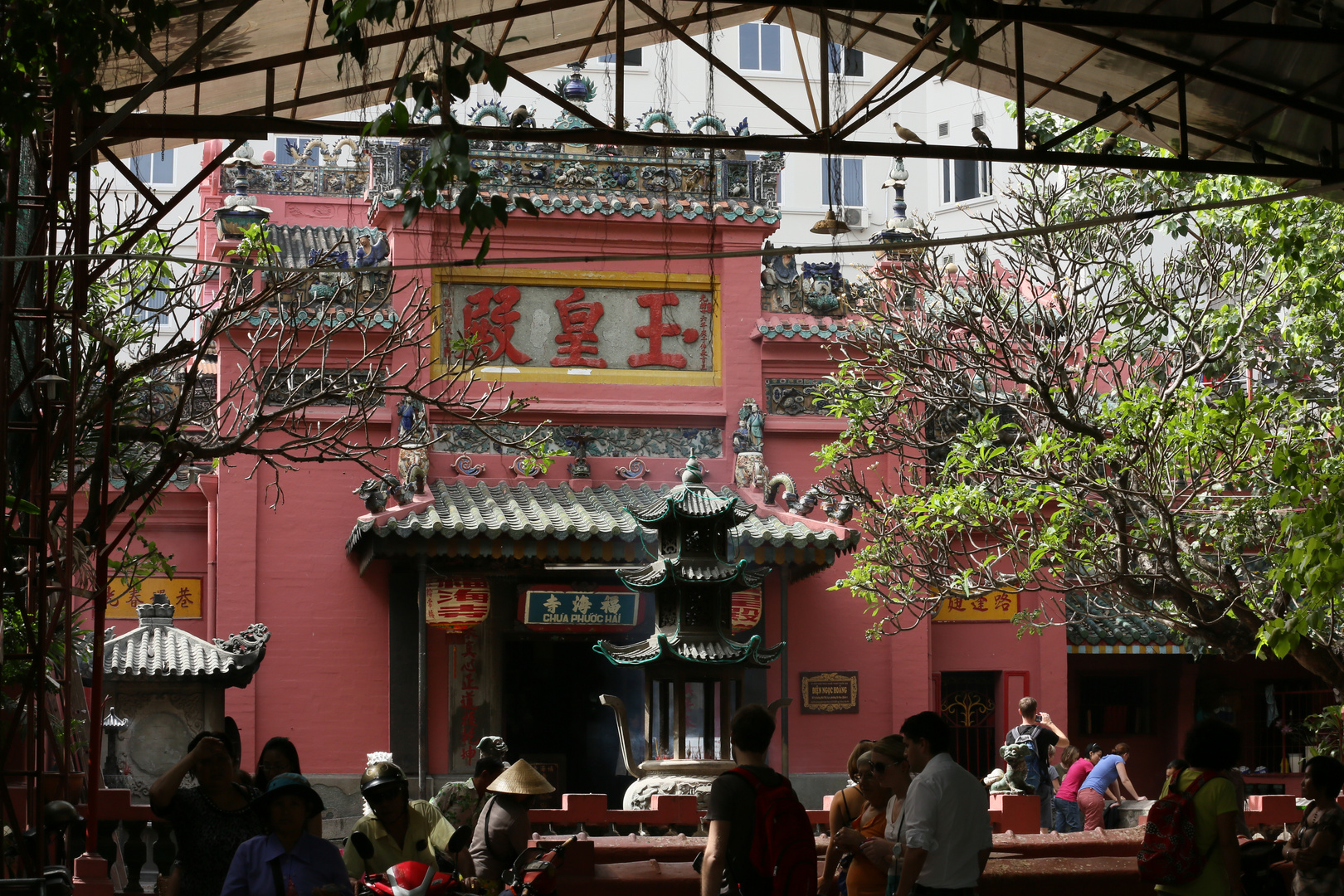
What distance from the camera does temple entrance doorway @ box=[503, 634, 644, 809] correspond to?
1730 centimetres

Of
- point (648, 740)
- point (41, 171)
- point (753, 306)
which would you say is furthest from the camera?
point (753, 306)

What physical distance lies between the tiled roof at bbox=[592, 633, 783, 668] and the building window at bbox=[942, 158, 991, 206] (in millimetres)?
20523

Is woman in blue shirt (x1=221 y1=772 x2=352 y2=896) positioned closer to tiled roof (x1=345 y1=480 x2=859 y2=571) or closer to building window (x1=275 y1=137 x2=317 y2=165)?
tiled roof (x1=345 y1=480 x2=859 y2=571)

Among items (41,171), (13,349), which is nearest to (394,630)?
(13,349)

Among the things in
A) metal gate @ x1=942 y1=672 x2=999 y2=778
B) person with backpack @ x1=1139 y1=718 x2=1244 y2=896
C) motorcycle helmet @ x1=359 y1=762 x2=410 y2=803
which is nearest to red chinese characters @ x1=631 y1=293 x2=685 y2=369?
metal gate @ x1=942 y1=672 x2=999 y2=778

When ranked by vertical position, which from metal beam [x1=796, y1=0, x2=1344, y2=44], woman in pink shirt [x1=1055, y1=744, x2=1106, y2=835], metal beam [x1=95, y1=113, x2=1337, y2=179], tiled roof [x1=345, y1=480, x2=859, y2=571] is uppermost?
metal beam [x1=796, y1=0, x2=1344, y2=44]

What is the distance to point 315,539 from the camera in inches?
655

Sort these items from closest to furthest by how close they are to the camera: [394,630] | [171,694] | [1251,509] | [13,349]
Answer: [13,349], [1251,509], [171,694], [394,630]

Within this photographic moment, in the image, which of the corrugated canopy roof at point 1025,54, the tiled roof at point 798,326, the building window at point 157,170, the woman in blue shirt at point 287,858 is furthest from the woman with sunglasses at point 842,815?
the building window at point 157,170

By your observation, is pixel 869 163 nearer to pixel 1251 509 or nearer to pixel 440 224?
pixel 440 224

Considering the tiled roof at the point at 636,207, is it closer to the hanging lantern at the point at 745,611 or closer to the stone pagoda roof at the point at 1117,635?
the hanging lantern at the point at 745,611

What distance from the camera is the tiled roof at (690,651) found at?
1245 centimetres

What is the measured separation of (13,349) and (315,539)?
6.34 meters

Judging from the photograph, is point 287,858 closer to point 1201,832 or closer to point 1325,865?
point 1201,832
